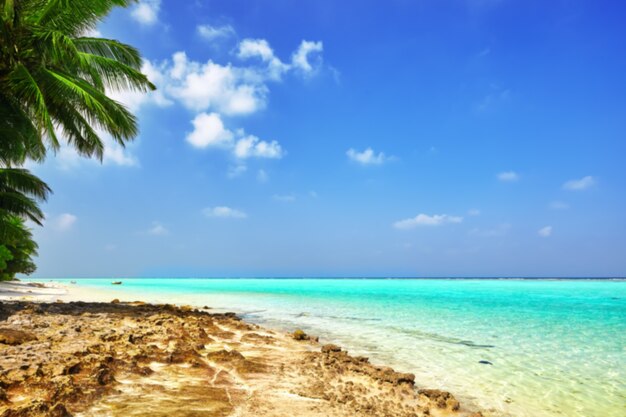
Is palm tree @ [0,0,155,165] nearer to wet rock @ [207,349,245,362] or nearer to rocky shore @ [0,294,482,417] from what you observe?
rocky shore @ [0,294,482,417]

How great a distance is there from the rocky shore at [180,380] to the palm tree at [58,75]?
589 centimetres

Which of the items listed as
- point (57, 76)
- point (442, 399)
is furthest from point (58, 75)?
point (442, 399)

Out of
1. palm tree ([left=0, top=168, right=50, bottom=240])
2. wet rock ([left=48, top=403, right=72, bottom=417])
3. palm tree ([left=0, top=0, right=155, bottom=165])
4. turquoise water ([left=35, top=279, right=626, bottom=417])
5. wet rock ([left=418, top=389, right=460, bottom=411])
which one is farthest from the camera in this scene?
palm tree ([left=0, top=168, right=50, bottom=240])

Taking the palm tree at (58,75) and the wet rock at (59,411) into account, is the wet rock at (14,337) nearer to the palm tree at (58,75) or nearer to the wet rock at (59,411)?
the wet rock at (59,411)

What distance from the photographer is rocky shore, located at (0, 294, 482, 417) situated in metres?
3.70

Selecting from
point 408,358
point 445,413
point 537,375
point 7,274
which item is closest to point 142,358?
point 445,413

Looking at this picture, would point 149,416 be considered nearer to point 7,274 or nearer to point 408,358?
point 408,358

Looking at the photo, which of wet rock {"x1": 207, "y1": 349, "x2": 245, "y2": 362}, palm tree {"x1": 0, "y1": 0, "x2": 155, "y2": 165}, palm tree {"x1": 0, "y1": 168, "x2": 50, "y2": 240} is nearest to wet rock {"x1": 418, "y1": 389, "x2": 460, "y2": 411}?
wet rock {"x1": 207, "y1": 349, "x2": 245, "y2": 362}

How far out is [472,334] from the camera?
41.1 ft

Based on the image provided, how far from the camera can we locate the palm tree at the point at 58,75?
31.6ft

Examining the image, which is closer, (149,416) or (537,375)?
(149,416)

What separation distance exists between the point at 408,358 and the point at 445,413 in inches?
145

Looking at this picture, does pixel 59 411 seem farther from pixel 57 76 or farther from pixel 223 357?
pixel 57 76

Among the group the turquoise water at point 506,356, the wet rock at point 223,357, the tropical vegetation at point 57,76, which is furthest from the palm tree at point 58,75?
the turquoise water at point 506,356
